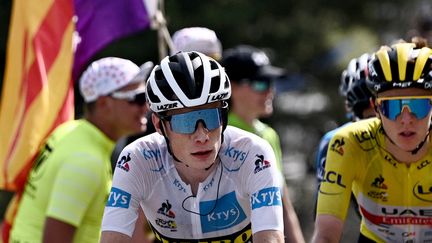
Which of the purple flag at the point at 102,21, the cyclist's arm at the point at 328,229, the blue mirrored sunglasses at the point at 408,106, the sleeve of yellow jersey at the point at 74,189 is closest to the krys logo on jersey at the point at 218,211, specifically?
the cyclist's arm at the point at 328,229

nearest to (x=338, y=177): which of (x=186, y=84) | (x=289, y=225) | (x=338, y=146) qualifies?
(x=338, y=146)

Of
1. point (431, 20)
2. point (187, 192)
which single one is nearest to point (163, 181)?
point (187, 192)

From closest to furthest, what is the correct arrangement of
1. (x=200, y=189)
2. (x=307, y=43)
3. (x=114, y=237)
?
(x=114, y=237)
(x=200, y=189)
(x=307, y=43)

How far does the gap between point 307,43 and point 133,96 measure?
10.8m

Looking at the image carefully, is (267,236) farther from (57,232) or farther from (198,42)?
(198,42)

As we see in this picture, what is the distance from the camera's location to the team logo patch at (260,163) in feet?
22.3

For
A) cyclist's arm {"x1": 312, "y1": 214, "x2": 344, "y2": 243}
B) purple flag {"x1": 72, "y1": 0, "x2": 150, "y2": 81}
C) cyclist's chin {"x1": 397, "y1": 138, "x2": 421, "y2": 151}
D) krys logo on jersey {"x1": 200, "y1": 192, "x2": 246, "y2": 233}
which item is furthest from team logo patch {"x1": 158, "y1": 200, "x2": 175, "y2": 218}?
purple flag {"x1": 72, "y1": 0, "x2": 150, "y2": 81}

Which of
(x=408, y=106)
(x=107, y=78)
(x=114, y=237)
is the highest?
(x=107, y=78)

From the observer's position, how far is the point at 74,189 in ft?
27.6

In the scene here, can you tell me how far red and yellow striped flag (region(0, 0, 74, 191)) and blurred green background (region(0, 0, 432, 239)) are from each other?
8388 mm

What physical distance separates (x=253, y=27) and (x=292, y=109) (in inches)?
66.7

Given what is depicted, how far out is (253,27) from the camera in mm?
19531

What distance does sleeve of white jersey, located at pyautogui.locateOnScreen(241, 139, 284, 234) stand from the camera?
260 inches

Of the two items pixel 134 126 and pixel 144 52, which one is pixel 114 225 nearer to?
pixel 134 126
